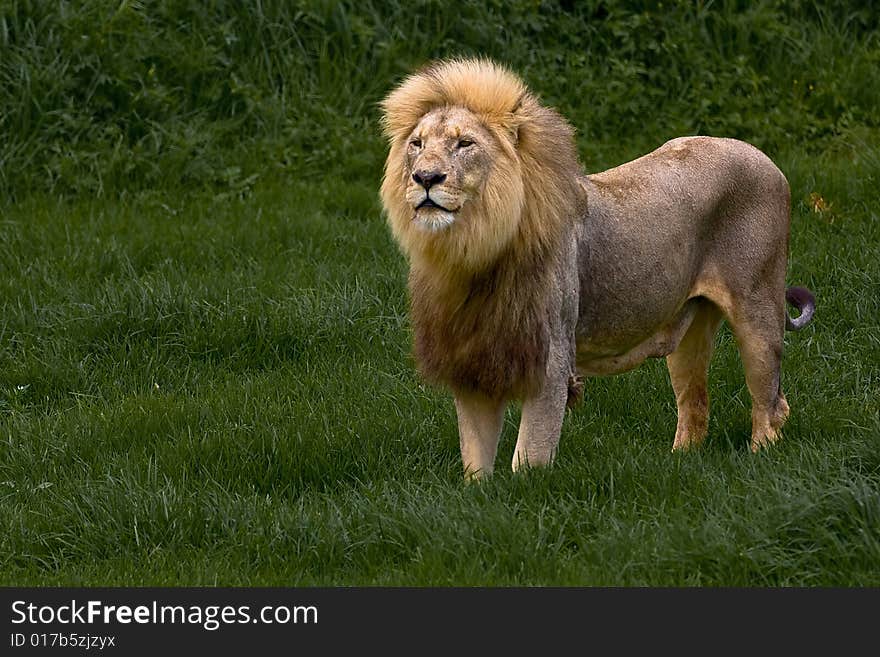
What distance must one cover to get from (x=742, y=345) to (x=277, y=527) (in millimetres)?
1956

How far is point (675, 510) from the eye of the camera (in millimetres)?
4668

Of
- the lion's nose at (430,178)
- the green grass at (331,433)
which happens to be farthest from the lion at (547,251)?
the green grass at (331,433)

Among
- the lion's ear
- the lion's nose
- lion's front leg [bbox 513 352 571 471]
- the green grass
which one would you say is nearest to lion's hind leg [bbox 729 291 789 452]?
the green grass

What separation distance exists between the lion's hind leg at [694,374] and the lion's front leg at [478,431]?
1.07 meters

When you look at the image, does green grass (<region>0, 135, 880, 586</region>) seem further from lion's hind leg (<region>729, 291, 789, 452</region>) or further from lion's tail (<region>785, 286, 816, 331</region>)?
lion's tail (<region>785, 286, 816, 331</region>)

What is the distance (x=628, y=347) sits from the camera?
5527 mm

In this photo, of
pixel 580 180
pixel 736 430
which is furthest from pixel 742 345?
pixel 580 180

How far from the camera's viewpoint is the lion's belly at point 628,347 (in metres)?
5.43

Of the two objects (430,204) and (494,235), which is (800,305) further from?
(430,204)

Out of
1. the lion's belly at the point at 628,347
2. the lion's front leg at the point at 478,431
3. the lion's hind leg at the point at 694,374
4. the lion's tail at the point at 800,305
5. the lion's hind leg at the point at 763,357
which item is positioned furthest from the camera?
the lion's tail at the point at 800,305

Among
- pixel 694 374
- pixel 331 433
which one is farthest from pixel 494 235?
pixel 694 374

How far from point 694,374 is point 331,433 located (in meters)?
1.48

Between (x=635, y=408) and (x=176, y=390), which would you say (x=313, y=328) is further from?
(x=635, y=408)

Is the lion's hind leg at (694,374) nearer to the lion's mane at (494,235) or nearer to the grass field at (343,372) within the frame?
the grass field at (343,372)
